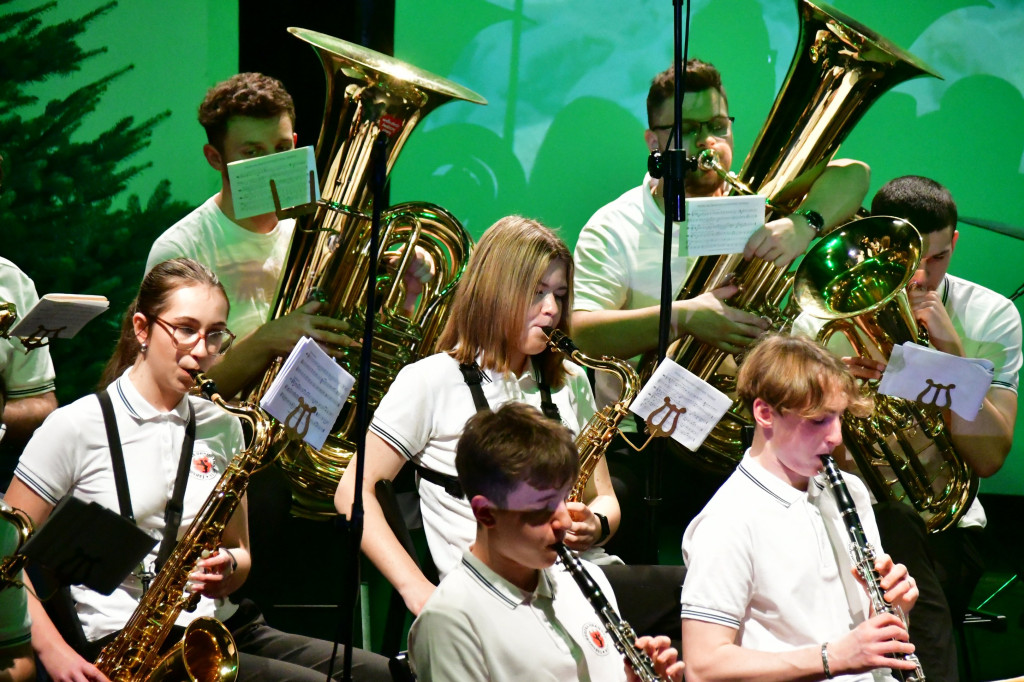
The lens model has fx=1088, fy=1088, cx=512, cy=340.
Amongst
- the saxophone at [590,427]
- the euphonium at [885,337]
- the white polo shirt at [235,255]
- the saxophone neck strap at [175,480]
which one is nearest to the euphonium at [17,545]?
the saxophone neck strap at [175,480]

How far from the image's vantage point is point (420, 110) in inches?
125

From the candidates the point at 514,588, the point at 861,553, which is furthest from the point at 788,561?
the point at 514,588

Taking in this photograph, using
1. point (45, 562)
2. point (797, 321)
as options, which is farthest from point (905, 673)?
point (45, 562)

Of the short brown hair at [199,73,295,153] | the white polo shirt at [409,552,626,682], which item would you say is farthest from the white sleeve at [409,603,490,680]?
the short brown hair at [199,73,295,153]

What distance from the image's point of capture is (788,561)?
229cm

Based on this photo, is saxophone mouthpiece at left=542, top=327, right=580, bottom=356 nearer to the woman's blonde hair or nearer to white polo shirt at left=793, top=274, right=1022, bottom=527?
the woman's blonde hair

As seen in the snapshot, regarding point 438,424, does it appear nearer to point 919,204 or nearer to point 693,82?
point 693,82

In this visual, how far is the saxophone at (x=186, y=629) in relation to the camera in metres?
2.31

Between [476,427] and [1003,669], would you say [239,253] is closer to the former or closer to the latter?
[476,427]

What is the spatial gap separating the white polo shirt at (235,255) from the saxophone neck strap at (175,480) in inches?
31.2

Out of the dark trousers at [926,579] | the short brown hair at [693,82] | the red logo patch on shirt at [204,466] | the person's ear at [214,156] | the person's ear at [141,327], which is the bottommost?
the dark trousers at [926,579]

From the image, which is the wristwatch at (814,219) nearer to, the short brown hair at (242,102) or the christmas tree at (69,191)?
the short brown hair at (242,102)

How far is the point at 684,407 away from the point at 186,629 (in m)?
1.27

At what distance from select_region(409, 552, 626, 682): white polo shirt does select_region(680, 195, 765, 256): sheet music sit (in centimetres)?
123
